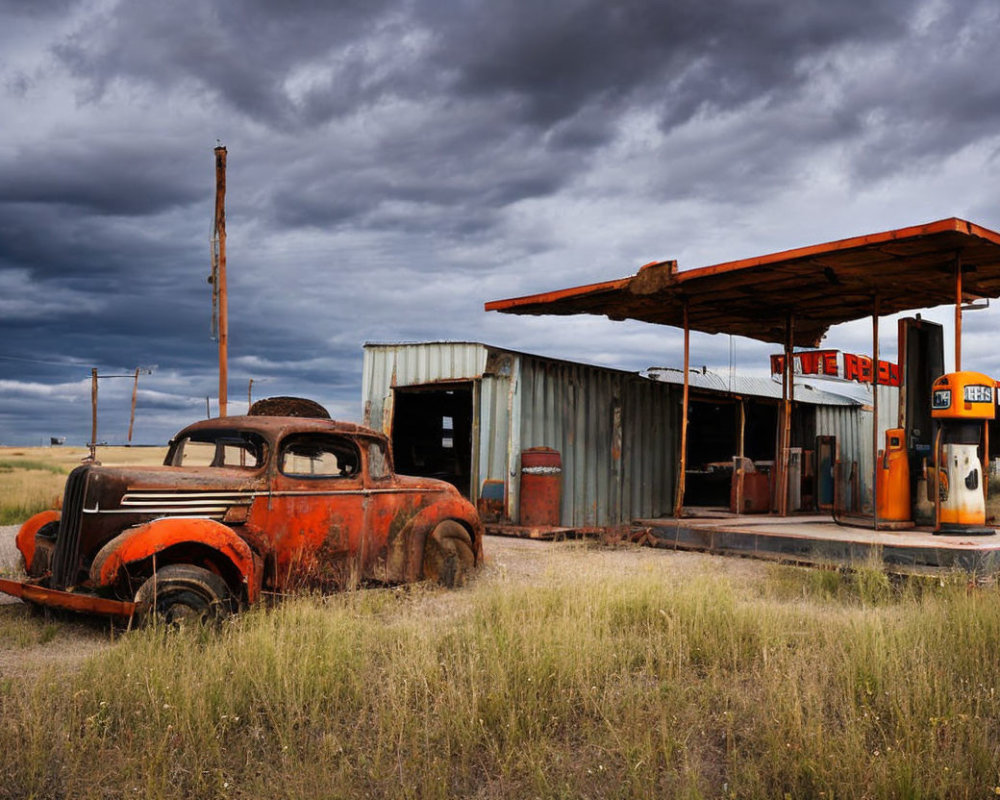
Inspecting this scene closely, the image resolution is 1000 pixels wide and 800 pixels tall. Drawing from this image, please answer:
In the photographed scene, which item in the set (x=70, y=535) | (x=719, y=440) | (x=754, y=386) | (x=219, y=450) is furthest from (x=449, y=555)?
(x=719, y=440)

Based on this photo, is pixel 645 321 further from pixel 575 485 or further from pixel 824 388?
pixel 824 388

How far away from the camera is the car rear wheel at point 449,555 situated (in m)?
8.34

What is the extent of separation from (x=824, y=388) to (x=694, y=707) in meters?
19.3

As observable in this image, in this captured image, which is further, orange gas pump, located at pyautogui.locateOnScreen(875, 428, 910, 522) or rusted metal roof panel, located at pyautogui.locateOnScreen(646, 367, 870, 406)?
rusted metal roof panel, located at pyautogui.locateOnScreen(646, 367, 870, 406)

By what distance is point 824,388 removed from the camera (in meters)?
22.5

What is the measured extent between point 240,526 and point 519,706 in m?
3.21

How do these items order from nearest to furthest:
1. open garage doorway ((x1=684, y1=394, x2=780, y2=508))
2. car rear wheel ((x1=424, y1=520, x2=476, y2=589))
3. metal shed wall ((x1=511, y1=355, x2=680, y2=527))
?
car rear wheel ((x1=424, y1=520, x2=476, y2=589)) → metal shed wall ((x1=511, y1=355, x2=680, y2=527)) → open garage doorway ((x1=684, y1=394, x2=780, y2=508))

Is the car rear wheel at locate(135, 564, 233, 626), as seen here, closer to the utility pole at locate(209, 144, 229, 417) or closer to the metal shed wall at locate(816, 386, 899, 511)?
the utility pole at locate(209, 144, 229, 417)

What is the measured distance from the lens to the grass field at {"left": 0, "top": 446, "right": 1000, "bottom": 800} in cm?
395

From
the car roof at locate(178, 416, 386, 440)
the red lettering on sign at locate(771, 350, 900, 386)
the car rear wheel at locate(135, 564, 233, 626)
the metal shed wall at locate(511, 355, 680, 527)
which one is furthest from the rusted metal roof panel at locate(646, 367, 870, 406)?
the car rear wheel at locate(135, 564, 233, 626)

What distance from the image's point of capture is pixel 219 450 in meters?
7.58

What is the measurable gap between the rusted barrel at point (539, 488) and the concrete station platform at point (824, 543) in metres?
1.49

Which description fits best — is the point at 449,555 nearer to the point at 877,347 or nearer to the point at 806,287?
the point at 806,287

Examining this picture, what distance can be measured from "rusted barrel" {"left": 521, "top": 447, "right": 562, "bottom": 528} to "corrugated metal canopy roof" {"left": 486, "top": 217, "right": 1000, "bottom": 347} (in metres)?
2.55
